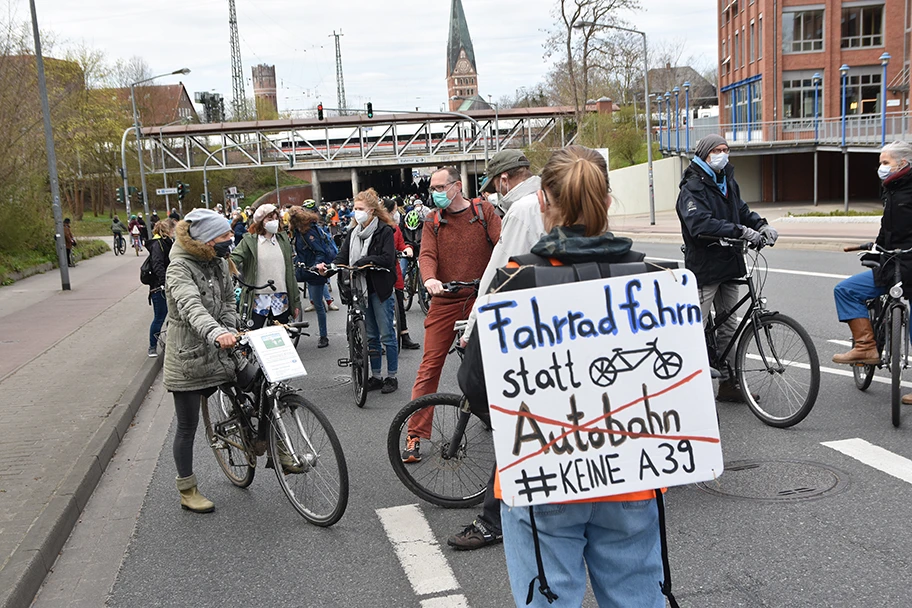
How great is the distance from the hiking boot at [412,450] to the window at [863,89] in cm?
4819

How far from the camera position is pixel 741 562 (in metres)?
4.20

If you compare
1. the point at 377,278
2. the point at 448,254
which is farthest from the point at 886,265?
the point at 377,278

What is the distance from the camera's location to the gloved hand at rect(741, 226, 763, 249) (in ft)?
20.2

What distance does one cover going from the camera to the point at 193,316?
196 inches

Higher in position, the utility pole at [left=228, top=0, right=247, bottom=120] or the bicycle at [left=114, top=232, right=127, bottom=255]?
the utility pole at [left=228, top=0, right=247, bottom=120]

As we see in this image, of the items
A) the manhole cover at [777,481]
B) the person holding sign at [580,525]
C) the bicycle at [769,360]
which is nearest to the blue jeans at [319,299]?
the bicycle at [769,360]

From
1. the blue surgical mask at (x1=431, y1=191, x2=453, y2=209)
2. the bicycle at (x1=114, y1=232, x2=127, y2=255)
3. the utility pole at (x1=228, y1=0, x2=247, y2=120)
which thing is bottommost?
the bicycle at (x1=114, y1=232, x2=127, y2=255)

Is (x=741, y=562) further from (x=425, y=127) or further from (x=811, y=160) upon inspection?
(x=425, y=127)

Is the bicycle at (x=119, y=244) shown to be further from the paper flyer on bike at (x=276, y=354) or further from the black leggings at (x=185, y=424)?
the paper flyer on bike at (x=276, y=354)

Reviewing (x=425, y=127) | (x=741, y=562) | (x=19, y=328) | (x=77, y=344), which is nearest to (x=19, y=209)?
(x=19, y=328)

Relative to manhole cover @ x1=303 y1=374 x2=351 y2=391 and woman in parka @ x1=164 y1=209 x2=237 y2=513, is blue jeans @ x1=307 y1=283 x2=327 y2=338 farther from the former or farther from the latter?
woman in parka @ x1=164 y1=209 x2=237 y2=513

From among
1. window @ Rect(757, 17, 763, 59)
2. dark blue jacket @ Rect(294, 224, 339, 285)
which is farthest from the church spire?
dark blue jacket @ Rect(294, 224, 339, 285)

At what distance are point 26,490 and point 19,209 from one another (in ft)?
79.7

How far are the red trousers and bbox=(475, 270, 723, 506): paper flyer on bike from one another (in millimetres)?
3281
